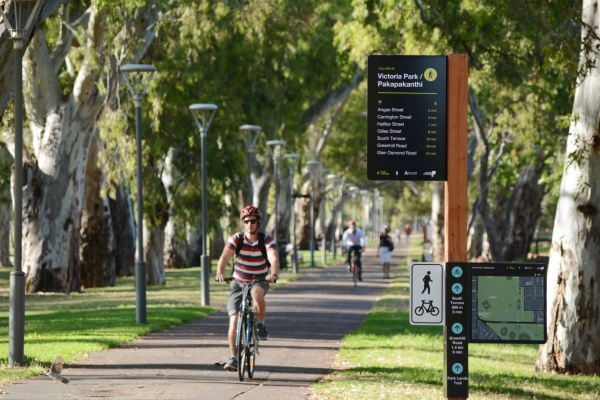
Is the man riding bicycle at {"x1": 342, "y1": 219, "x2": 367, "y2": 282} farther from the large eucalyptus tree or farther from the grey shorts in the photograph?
the grey shorts

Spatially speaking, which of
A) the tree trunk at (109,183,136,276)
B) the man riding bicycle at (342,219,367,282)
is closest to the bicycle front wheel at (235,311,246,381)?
the man riding bicycle at (342,219,367,282)

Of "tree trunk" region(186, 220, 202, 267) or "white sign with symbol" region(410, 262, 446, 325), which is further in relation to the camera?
"tree trunk" region(186, 220, 202, 267)

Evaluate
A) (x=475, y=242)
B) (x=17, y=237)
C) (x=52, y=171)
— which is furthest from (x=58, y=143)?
(x=475, y=242)

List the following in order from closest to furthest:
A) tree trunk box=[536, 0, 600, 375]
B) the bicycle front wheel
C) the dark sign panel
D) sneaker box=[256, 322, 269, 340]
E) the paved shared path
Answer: the dark sign panel, the paved shared path, the bicycle front wheel, sneaker box=[256, 322, 269, 340], tree trunk box=[536, 0, 600, 375]

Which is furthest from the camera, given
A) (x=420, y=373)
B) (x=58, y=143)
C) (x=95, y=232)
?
(x=95, y=232)

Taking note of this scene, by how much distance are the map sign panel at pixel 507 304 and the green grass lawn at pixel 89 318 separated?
511 cm

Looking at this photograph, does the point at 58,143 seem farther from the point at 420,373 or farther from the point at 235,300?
the point at 420,373

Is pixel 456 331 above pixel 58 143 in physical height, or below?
below

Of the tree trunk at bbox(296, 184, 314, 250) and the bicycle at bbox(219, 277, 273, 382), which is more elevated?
the tree trunk at bbox(296, 184, 314, 250)

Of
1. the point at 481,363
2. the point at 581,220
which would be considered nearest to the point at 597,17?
the point at 581,220

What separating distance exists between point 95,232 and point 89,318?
1284 centimetres

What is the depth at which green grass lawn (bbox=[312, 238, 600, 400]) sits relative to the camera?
11.1 metres

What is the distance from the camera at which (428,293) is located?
8312mm

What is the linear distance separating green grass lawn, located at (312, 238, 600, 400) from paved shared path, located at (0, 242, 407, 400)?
0.99ft
